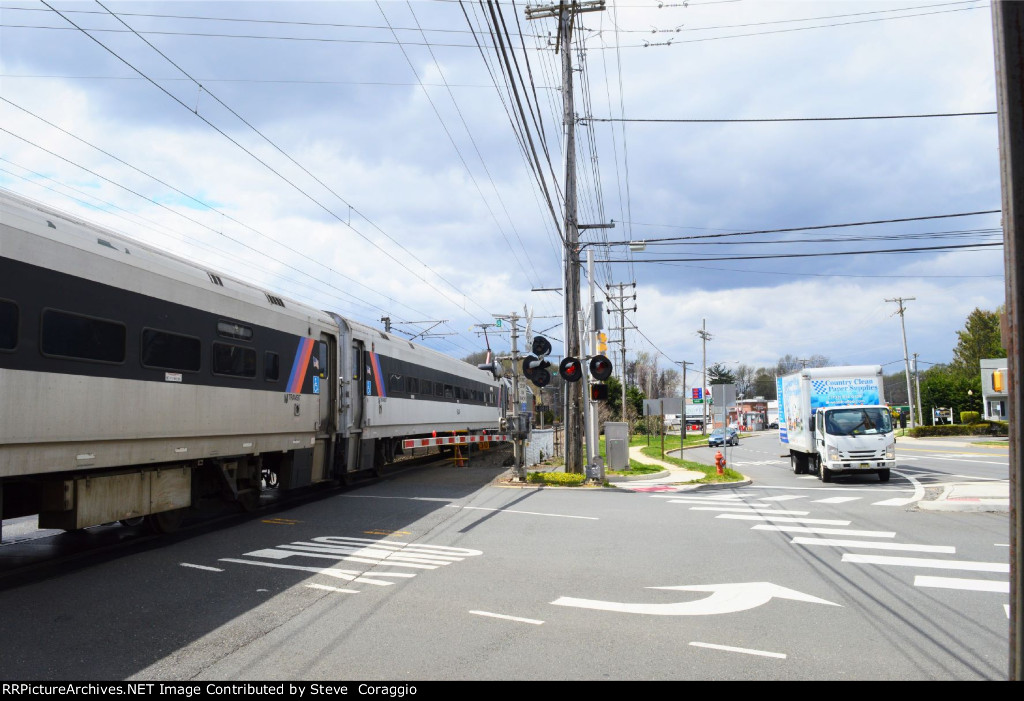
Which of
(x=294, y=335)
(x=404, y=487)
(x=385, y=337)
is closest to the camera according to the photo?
(x=294, y=335)

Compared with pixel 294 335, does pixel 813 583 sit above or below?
below

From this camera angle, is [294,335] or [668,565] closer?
[668,565]

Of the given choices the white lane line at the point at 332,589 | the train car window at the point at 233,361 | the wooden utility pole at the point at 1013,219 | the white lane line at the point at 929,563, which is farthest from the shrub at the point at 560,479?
the wooden utility pole at the point at 1013,219

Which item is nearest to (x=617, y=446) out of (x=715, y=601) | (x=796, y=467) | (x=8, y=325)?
(x=796, y=467)

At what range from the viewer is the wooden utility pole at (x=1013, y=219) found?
305 cm

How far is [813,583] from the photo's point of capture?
756 cm

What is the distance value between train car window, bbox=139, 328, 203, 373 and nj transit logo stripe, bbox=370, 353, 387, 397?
290 inches

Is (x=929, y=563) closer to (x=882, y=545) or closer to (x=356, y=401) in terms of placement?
(x=882, y=545)

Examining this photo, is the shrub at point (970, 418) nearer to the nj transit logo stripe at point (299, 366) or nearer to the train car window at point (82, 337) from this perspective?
the nj transit logo stripe at point (299, 366)

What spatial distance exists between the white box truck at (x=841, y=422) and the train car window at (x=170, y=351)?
1715 centimetres

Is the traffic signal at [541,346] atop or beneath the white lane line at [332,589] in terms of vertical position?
atop
